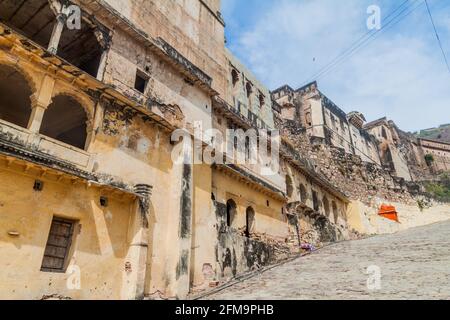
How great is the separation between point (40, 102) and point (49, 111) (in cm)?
353

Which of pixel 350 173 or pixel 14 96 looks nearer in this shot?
pixel 14 96

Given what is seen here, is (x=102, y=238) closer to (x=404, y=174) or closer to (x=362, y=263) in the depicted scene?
(x=362, y=263)

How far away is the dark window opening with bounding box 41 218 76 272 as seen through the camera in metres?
7.58

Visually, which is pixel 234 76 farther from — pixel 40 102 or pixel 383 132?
pixel 383 132

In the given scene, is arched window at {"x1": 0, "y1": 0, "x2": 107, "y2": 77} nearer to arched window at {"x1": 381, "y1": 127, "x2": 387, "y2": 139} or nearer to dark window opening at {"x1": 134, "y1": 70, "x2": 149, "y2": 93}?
dark window opening at {"x1": 134, "y1": 70, "x2": 149, "y2": 93}

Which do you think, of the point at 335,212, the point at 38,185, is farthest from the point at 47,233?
the point at 335,212

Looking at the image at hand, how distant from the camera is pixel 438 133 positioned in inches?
2918

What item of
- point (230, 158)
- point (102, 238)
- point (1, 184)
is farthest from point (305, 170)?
point (1, 184)

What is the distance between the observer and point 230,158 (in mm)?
14477

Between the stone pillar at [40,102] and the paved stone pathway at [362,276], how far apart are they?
650cm

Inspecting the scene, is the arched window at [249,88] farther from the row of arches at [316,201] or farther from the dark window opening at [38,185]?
the dark window opening at [38,185]
